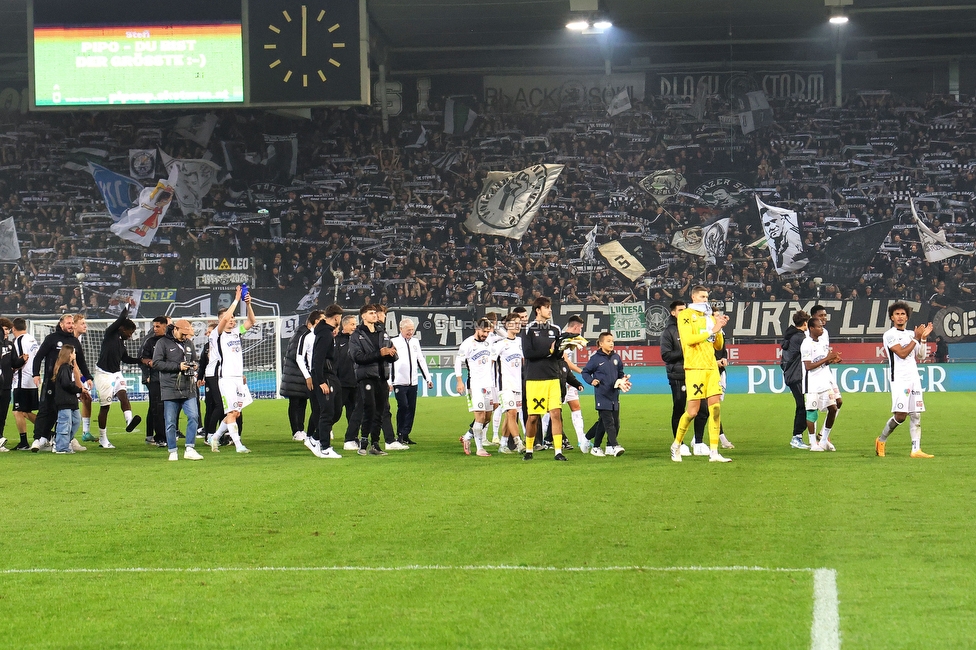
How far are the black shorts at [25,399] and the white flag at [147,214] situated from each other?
2303 centimetres

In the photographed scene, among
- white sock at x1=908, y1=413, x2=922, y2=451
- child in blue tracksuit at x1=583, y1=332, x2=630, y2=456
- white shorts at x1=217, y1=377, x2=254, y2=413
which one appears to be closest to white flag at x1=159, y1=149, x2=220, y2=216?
white shorts at x1=217, y1=377, x2=254, y2=413

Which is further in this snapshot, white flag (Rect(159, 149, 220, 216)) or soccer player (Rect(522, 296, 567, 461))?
white flag (Rect(159, 149, 220, 216))

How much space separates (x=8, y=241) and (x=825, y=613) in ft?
130

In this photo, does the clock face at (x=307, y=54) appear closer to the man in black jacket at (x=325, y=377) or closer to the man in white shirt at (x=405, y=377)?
the man in white shirt at (x=405, y=377)

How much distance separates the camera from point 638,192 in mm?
40094

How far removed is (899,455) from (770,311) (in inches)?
807

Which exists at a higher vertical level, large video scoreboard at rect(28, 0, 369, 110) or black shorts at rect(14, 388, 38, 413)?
large video scoreboard at rect(28, 0, 369, 110)

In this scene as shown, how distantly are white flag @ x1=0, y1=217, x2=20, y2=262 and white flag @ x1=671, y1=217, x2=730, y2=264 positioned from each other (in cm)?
2285

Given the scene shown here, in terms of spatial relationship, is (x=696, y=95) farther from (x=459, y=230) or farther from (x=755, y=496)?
(x=755, y=496)

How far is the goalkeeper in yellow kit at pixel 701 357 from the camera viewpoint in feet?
46.1

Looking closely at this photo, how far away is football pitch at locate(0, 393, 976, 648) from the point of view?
6121 millimetres

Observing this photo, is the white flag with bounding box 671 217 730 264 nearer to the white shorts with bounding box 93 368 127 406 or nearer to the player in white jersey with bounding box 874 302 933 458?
the white shorts with bounding box 93 368 127 406

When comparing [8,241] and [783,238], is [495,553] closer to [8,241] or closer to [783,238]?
[783,238]

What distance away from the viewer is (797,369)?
16.5 meters
